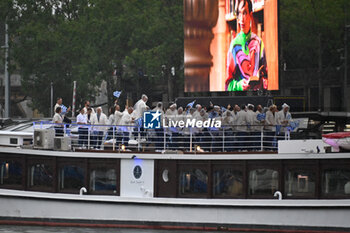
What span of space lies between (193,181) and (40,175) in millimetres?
4886

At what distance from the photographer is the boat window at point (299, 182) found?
80.5 feet

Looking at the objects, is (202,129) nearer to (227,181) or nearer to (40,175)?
(227,181)

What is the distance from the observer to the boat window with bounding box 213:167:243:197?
25059mm

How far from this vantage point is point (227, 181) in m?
25.2

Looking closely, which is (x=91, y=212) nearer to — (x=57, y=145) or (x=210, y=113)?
(x=57, y=145)

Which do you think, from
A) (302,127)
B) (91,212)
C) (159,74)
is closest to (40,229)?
(91,212)

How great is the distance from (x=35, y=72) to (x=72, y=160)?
113 feet

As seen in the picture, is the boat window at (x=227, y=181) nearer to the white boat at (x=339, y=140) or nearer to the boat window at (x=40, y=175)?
the white boat at (x=339, y=140)

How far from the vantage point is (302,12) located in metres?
54.5

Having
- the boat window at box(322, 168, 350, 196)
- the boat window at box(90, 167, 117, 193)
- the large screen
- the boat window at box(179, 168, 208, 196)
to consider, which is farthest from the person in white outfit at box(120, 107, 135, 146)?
the large screen

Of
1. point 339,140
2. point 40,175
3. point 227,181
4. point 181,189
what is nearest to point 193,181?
point 181,189

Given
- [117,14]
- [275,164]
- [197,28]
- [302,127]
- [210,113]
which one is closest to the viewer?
[275,164]

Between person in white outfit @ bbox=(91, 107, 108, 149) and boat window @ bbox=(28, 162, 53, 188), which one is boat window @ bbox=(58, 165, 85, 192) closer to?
boat window @ bbox=(28, 162, 53, 188)

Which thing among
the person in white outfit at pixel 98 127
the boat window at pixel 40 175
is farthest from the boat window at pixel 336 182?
the boat window at pixel 40 175
